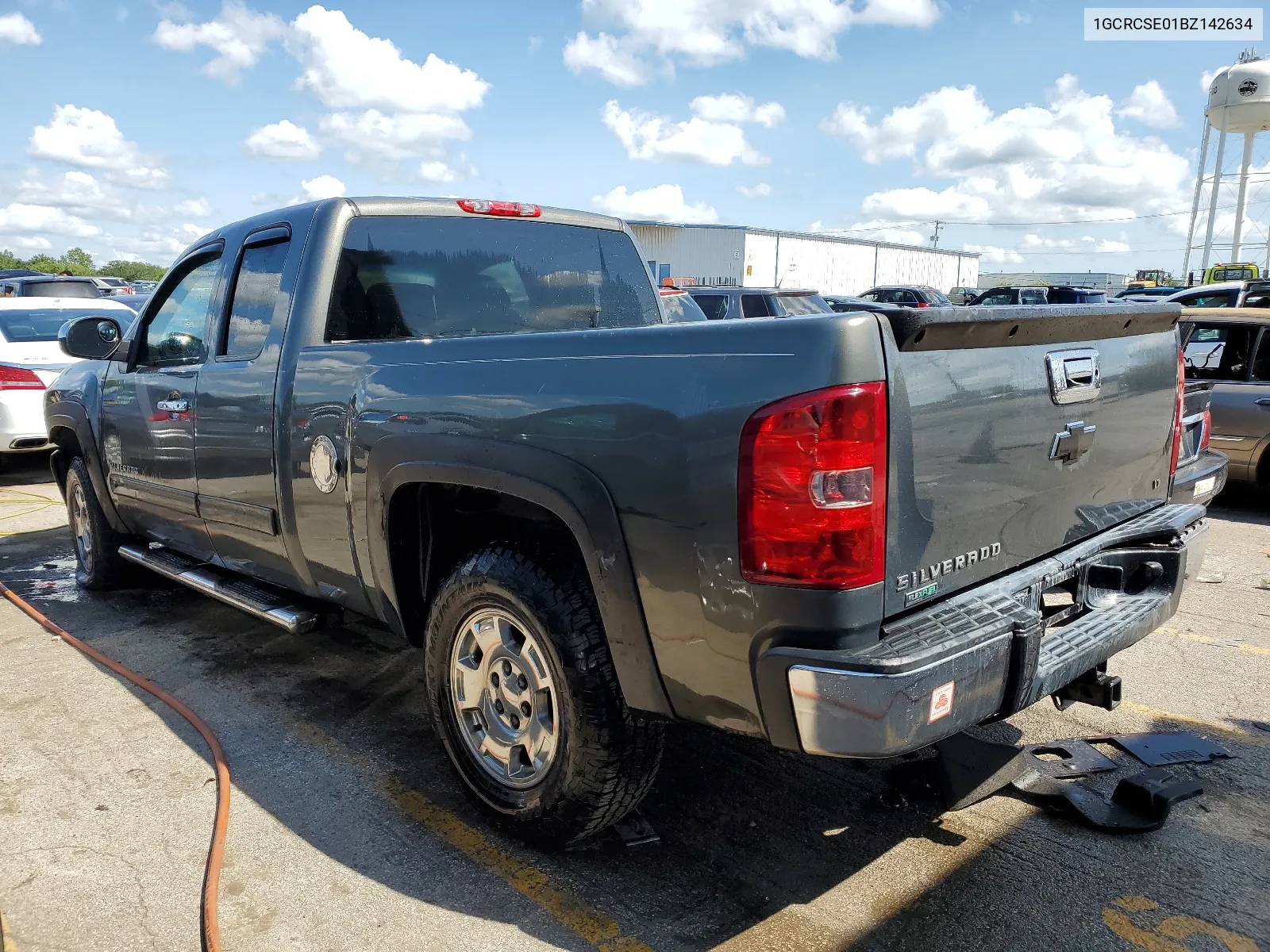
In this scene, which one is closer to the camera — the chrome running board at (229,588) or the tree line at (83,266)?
the chrome running board at (229,588)

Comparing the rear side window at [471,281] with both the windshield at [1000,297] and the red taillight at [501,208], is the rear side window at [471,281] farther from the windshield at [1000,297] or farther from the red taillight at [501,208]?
the windshield at [1000,297]

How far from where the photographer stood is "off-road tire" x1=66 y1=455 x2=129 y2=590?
5504 mm

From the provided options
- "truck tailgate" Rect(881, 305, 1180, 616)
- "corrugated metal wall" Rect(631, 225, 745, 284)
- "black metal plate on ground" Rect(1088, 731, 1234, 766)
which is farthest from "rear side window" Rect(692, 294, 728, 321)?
"corrugated metal wall" Rect(631, 225, 745, 284)

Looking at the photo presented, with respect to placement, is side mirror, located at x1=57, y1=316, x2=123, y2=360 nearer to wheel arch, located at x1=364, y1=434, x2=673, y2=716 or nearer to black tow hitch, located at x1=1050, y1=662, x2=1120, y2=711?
wheel arch, located at x1=364, y1=434, x2=673, y2=716

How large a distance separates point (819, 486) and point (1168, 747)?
2.32 meters

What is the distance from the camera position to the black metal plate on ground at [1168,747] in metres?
3.41

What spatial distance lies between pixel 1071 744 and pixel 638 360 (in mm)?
2365

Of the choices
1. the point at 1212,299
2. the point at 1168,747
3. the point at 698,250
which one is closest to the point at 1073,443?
the point at 1168,747

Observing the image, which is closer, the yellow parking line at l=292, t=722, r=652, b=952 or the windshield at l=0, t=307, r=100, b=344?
the yellow parking line at l=292, t=722, r=652, b=952

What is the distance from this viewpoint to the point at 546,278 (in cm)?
412

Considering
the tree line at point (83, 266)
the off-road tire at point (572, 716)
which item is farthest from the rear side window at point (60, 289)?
the tree line at point (83, 266)

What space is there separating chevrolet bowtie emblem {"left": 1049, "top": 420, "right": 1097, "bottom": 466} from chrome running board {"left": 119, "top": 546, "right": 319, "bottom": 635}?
2.77 meters

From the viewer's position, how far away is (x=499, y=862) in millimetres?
2902

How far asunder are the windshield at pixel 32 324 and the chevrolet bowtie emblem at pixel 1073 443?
10.1 metres
